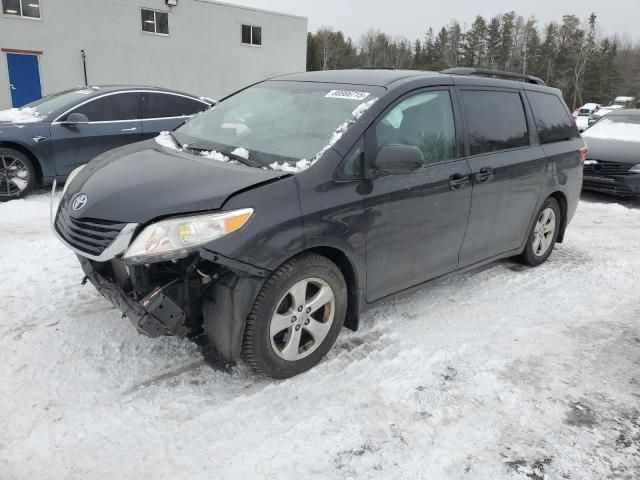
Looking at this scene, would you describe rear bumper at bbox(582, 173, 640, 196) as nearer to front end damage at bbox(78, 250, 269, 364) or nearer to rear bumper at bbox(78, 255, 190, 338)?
front end damage at bbox(78, 250, 269, 364)

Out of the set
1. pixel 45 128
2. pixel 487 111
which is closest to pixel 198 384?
pixel 487 111

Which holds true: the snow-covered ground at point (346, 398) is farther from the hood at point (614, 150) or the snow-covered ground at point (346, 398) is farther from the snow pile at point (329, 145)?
the hood at point (614, 150)

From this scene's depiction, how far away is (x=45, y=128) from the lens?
676 cm

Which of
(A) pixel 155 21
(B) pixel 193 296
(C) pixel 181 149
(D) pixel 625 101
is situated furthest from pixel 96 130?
(D) pixel 625 101

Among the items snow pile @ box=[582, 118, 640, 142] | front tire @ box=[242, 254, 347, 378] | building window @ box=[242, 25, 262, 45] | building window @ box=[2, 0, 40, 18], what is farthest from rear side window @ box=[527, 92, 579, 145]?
building window @ box=[242, 25, 262, 45]

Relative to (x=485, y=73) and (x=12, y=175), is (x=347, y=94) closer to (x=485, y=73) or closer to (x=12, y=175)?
(x=485, y=73)

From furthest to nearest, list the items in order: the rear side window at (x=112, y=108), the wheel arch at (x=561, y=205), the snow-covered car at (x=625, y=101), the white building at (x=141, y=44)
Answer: the snow-covered car at (x=625, y=101)
the white building at (x=141, y=44)
the rear side window at (x=112, y=108)
the wheel arch at (x=561, y=205)

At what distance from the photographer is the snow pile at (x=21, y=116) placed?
265 inches

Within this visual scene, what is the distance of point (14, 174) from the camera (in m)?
6.64

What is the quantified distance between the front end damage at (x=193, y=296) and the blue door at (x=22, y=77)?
16942mm

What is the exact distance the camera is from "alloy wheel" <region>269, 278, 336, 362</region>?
9.53 ft

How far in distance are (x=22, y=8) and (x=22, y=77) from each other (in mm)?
2129

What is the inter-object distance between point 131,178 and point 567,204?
4.33 m

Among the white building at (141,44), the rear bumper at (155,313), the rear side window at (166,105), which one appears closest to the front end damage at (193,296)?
the rear bumper at (155,313)
